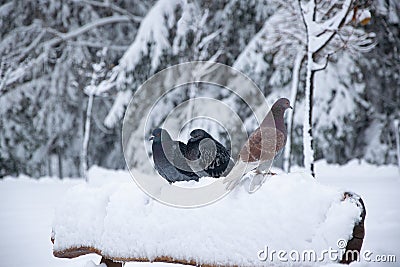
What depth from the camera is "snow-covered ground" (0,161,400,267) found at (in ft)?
13.3

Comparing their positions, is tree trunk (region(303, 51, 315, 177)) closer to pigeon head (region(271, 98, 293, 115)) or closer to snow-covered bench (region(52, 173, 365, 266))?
pigeon head (region(271, 98, 293, 115))

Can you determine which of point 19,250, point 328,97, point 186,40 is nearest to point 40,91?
point 186,40

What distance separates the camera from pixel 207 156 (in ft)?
10.2

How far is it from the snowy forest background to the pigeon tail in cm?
501

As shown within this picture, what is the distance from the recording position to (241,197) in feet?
8.91

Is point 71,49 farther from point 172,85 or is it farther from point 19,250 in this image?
point 19,250

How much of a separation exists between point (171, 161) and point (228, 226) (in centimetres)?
84

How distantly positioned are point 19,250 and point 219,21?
9.68 meters

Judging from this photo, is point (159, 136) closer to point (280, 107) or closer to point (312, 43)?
point (280, 107)

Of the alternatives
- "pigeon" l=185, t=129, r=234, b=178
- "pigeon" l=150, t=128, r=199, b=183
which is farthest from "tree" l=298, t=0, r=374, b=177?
"pigeon" l=150, t=128, r=199, b=183

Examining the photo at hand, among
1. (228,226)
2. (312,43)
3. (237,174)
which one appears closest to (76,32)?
(312,43)

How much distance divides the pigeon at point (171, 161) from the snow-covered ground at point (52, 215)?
96cm

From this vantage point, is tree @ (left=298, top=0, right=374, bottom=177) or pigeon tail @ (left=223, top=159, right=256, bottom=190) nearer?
pigeon tail @ (left=223, top=159, right=256, bottom=190)

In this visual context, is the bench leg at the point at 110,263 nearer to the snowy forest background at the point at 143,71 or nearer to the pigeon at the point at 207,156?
the pigeon at the point at 207,156
